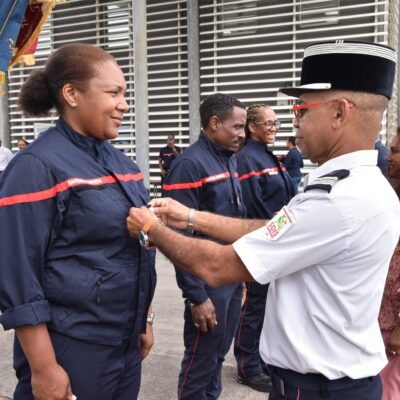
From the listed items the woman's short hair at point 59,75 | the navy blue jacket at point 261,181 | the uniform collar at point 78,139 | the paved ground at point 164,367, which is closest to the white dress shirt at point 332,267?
the uniform collar at point 78,139

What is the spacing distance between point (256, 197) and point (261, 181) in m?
0.16

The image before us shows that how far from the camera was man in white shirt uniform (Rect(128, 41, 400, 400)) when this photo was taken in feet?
5.26

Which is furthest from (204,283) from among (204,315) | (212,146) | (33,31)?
(33,31)

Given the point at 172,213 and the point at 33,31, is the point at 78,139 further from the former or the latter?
the point at 33,31

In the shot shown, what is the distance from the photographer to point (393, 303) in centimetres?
242

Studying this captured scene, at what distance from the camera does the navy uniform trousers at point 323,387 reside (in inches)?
66.9

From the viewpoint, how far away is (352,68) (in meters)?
1.69

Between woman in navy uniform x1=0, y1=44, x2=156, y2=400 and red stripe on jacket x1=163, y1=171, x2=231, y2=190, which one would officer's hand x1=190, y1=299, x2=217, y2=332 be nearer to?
red stripe on jacket x1=163, y1=171, x2=231, y2=190

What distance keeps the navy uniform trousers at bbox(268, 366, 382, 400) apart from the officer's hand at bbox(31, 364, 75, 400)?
2.57 feet

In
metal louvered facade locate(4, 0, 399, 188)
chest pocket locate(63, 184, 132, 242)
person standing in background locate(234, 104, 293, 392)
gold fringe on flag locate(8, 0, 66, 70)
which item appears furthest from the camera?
metal louvered facade locate(4, 0, 399, 188)

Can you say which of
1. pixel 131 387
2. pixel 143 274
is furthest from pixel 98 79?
pixel 131 387

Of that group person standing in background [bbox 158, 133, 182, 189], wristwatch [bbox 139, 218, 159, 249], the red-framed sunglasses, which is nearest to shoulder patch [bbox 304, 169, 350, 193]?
the red-framed sunglasses

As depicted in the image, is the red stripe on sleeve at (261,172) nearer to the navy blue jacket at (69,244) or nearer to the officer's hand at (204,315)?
the officer's hand at (204,315)

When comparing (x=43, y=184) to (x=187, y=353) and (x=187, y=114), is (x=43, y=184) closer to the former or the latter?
(x=187, y=353)
